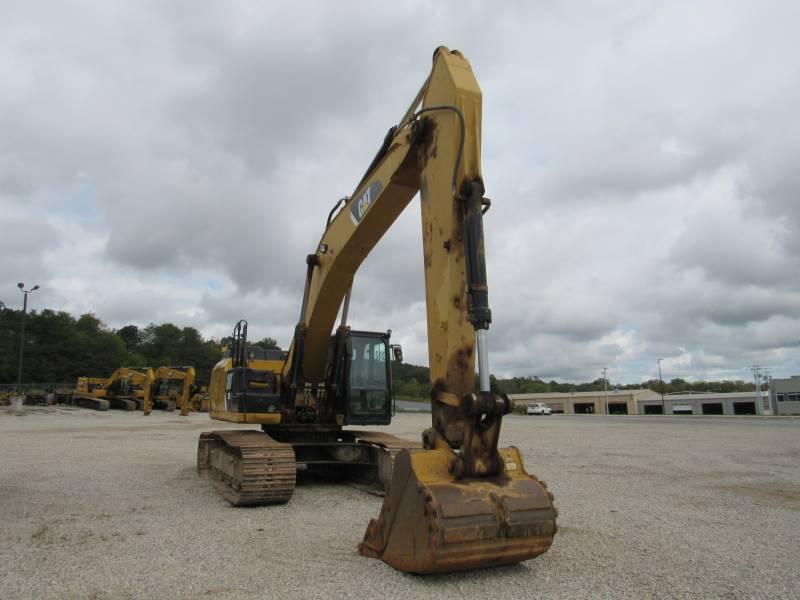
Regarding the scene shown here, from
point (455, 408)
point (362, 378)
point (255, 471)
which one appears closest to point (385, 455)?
point (362, 378)

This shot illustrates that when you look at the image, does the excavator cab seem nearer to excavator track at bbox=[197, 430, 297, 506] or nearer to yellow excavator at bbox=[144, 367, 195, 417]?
excavator track at bbox=[197, 430, 297, 506]

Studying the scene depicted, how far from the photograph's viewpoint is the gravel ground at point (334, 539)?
418 centimetres

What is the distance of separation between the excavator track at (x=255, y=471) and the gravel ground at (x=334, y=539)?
0.62 feet

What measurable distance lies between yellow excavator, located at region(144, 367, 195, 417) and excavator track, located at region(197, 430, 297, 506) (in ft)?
81.4

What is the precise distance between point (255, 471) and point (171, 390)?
33441 millimetres

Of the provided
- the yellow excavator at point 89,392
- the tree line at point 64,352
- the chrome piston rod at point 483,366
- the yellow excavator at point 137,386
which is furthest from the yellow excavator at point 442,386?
the tree line at point 64,352

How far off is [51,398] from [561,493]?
48438 millimetres

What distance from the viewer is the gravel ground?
165 inches

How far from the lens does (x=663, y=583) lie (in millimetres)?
4340

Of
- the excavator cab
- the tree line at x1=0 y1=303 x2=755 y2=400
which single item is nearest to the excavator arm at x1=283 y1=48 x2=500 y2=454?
the excavator cab

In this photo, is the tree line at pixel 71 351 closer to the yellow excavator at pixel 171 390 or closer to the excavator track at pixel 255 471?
the yellow excavator at pixel 171 390

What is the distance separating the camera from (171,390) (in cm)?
3784

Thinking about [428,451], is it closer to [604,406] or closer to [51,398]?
[51,398]

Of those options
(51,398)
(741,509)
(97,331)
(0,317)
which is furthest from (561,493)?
(97,331)
